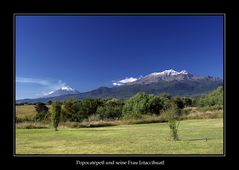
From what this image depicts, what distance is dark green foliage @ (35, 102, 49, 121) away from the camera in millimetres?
22609

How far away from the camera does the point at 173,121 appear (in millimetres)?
22875

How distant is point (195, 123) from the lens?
22969mm

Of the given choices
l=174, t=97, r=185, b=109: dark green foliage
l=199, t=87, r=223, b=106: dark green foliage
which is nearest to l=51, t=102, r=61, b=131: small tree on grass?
l=174, t=97, r=185, b=109: dark green foliage

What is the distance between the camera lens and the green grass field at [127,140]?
22.2 meters

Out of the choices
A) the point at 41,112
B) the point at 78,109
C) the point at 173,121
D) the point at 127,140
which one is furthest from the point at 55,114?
the point at 173,121

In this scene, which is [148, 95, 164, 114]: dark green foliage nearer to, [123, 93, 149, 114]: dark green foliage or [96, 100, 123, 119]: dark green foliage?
[123, 93, 149, 114]: dark green foliage

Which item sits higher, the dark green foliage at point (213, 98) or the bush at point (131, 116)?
the dark green foliage at point (213, 98)

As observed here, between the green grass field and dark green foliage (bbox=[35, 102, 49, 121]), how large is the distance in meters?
0.31

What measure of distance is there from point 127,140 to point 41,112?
1.99 meters

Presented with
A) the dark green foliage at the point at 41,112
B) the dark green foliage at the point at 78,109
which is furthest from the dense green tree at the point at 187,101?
the dark green foliage at the point at 41,112

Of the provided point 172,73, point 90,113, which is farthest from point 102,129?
point 172,73

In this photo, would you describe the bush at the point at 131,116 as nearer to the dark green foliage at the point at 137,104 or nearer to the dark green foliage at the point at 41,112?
the dark green foliage at the point at 137,104

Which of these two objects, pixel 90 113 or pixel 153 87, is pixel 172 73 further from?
pixel 90 113

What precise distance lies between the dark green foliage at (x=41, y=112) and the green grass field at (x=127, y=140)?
0.31 metres
